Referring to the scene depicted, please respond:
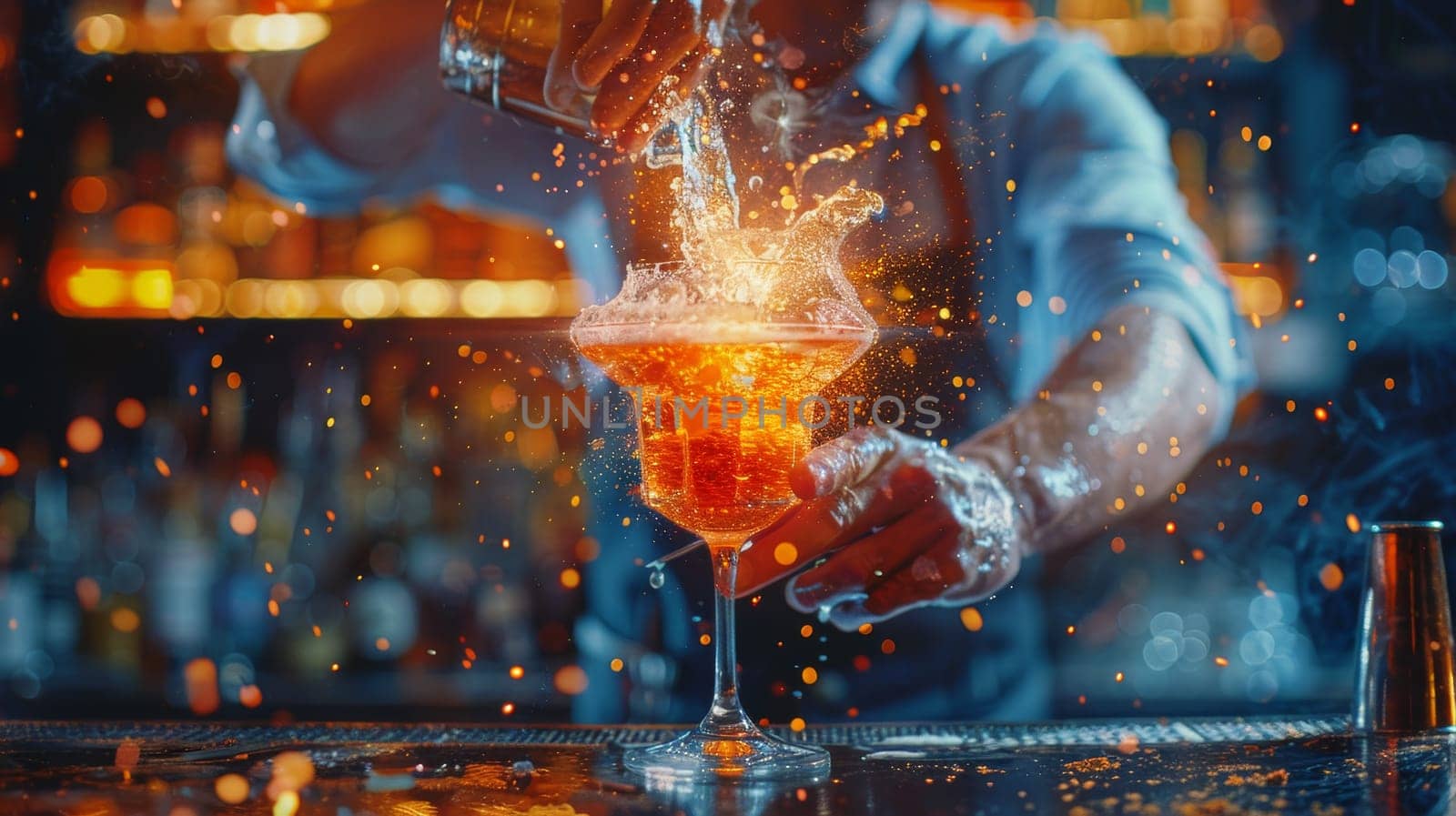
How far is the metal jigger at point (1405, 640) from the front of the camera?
1602 millimetres

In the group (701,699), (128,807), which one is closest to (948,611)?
(701,699)

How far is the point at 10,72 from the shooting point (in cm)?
300

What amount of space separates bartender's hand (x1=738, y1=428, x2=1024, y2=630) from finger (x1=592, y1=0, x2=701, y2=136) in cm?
49

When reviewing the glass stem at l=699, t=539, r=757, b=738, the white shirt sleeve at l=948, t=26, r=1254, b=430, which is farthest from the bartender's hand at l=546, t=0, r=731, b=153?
the white shirt sleeve at l=948, t=26, r=1254, b=430

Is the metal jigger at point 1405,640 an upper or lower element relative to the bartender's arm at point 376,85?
lower

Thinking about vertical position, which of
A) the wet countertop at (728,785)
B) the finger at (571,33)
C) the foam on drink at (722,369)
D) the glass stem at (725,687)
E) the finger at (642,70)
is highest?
the finger at (571,33)

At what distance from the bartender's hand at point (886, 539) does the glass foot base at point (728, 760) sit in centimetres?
30

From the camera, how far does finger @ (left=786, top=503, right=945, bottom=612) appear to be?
174cm

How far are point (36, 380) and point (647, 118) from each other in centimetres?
222

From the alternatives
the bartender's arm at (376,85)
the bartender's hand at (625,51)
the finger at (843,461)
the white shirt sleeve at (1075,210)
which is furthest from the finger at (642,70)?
the bartender's arm at (376,85)

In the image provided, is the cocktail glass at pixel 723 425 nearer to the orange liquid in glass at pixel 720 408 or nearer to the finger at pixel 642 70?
the orange liquid in glass at pixel 720 408

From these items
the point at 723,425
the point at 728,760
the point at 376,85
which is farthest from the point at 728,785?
the point at 376,85

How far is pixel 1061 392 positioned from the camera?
2.20 meters

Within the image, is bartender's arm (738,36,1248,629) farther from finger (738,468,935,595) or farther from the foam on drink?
the foam on drink
